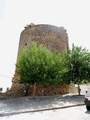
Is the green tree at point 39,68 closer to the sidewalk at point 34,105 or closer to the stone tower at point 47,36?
the sidewalk at point 34,105

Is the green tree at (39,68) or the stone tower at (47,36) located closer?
the green tree at (39,68)

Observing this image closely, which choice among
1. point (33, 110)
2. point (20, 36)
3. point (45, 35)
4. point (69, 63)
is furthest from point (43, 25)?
point (33, 110)

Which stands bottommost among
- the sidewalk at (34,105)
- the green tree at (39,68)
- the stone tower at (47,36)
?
the sidewalk at (34,105)

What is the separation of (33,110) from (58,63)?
41.4ft

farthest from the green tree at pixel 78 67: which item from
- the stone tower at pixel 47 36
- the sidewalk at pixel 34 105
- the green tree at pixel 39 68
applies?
the stone tower at pixel 47 36

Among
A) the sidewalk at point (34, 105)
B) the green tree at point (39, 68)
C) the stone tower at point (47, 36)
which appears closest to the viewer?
the sidewalk at point (34, 105)

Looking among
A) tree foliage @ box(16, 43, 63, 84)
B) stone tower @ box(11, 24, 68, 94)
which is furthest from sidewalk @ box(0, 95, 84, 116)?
stone tower @ box(11, 24, 68, 94)

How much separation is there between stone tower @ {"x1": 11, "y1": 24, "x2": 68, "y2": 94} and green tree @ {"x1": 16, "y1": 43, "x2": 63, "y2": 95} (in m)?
11.3

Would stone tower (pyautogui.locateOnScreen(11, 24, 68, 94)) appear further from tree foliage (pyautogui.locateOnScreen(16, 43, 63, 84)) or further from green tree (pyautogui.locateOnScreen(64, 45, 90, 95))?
tree foliage (pyautogui.locateOnScreen(16, 43, 63, 84))

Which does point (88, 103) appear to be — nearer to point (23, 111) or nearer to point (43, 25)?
point (23, 111)

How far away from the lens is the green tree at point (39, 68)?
29.0 metres

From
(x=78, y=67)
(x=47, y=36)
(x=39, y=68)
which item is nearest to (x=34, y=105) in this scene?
(x=39, y=68)

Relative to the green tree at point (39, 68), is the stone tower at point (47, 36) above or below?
above

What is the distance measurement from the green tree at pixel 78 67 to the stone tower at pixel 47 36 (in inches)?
422
